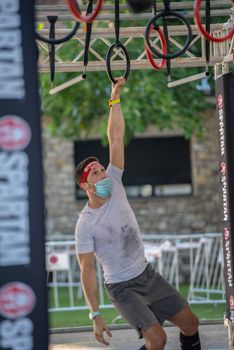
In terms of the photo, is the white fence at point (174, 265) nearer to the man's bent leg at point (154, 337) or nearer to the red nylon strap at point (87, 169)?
the red nylon strap at point (87, 169)

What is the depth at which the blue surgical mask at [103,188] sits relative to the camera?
20.0 ft

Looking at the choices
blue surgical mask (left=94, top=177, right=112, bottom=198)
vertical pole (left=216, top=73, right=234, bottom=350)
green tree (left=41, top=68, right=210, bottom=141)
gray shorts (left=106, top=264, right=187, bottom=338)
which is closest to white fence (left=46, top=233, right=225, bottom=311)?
green tree (left=41, top=68, right=210, bottom=141)

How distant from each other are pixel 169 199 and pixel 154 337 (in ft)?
38.4

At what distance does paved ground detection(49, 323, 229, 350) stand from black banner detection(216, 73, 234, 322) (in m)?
1.74

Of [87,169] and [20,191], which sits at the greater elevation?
[87,169]

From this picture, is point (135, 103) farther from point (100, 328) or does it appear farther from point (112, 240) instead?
point (100, 328)

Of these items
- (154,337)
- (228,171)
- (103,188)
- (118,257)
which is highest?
(228,171)

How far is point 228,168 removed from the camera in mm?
7250

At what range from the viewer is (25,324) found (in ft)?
12.0

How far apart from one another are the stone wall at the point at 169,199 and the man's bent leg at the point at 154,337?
11.5 m

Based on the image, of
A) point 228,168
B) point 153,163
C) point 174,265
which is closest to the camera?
point 228,168

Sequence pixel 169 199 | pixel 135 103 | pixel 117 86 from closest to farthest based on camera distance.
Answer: pixel 117 86 < pixel 135 103 < pixel 169 199

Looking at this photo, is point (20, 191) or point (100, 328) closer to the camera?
point (20, 191)

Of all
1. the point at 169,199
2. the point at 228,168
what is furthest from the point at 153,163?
the point at 228,168
